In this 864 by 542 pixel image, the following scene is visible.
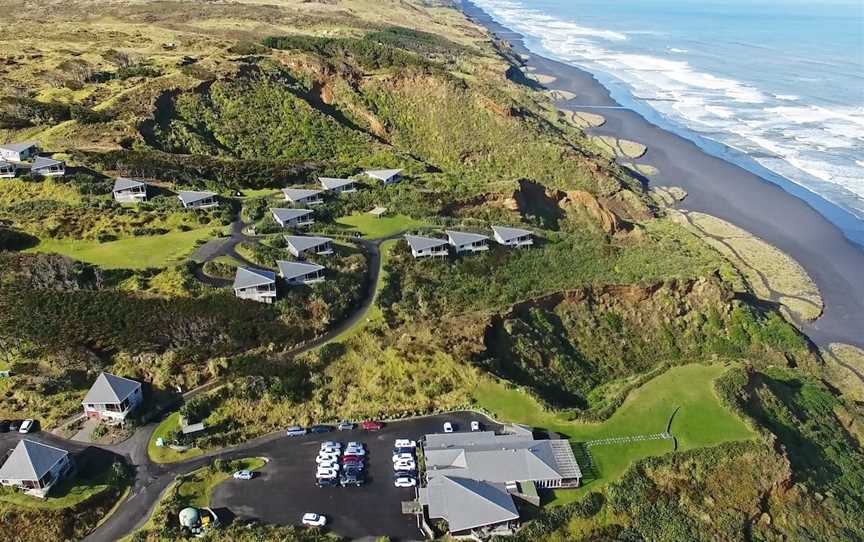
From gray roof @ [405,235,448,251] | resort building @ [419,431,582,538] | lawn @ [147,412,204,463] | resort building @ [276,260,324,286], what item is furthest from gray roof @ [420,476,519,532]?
gray roof @ [405,235,448,251]

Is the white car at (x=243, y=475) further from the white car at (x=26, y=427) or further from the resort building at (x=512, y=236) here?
the resort building at (x=512, y=236)

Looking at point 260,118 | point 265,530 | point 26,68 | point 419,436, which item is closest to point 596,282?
point 419,436

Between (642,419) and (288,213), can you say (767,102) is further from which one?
(642,419)

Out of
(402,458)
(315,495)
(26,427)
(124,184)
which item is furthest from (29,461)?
(124,184)

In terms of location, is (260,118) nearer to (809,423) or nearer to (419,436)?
(419,436)

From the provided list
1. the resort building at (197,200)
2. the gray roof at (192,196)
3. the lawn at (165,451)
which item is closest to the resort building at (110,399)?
the lawn at (165,451)

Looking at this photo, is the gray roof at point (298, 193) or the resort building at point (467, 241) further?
the gray roof at point (298, 193)
